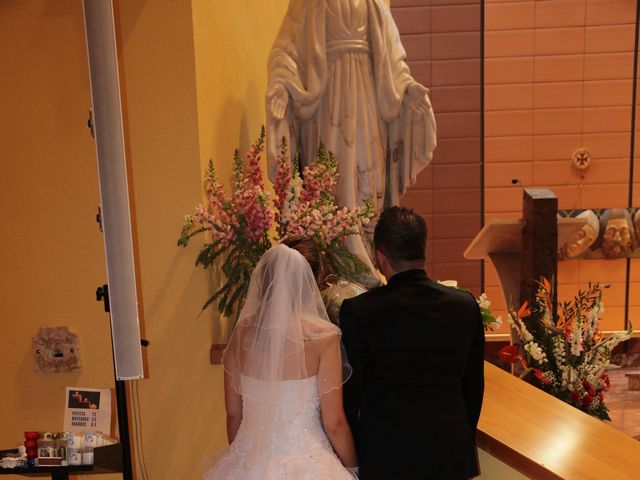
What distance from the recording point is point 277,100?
313 centimetres

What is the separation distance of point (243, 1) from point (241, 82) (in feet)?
1.46

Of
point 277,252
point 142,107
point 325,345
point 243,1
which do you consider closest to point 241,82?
point 243,1

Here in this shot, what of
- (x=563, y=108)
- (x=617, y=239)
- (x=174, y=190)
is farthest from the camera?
(x=563, y=108)

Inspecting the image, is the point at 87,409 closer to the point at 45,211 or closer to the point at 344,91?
the point at 45,211

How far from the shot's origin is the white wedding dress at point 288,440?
7.30ft

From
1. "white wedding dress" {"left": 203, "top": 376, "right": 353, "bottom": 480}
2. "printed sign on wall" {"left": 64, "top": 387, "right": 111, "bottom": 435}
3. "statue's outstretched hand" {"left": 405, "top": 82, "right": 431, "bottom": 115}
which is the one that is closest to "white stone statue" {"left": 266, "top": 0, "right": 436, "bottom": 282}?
"statue's outstretched hand" {"left": 405, "top": 82, "right": 431, "bottom": 115}

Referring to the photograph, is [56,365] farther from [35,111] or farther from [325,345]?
[325,345]

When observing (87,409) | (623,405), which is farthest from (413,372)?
(623,405)

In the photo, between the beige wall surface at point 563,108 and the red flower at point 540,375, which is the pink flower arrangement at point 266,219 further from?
A: the beige wall surface at point 563,108

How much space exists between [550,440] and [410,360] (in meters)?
0.55

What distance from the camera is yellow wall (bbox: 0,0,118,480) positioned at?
2855 millimetres

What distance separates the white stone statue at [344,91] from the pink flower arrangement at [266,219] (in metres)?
0.37

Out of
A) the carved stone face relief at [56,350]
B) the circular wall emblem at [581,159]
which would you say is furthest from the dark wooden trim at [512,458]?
the circular wall emblem at [581,159]

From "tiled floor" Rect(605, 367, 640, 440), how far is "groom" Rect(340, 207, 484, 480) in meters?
3.62
